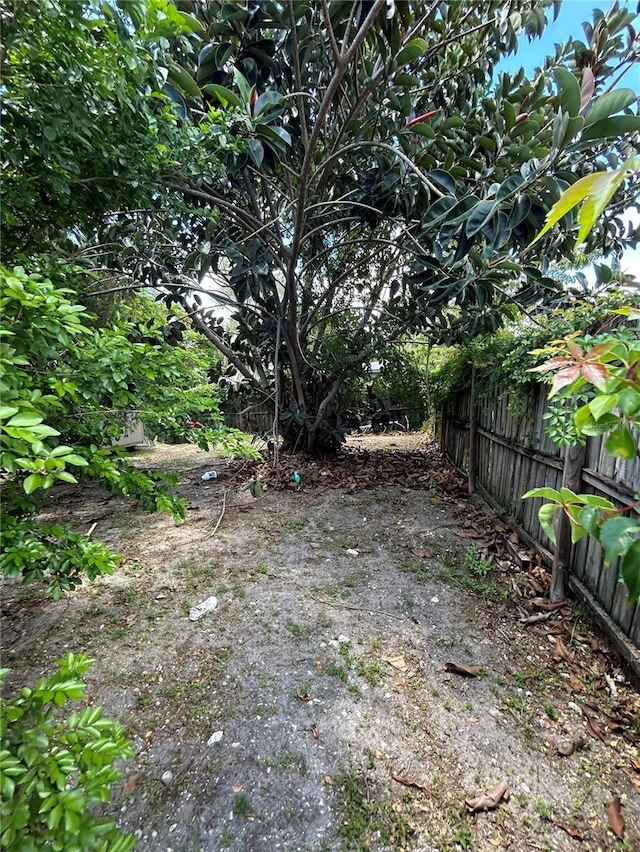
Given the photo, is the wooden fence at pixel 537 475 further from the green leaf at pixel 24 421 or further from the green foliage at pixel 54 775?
the green leaf at pixel 24 421

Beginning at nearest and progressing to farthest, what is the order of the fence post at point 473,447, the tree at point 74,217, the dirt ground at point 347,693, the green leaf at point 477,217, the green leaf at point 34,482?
the green leaf at point 34,482
the tree at point 74,217
the dirt ground at point 347,693
the green leaf at point 477,217
the fence post at point 473,447

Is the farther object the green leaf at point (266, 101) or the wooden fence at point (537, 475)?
the green leaf at point (266, 101)

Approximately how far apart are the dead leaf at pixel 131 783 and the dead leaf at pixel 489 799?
1.15m

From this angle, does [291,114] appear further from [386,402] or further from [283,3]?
[386,402]

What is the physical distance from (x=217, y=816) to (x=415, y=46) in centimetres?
Answer: 377

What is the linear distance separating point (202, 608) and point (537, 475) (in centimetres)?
246

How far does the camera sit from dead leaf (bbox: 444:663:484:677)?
1773mm

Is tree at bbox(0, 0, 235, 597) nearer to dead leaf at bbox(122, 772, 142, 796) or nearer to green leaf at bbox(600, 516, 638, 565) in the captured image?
dead leaf at bbox(122, 772, 142, 796)

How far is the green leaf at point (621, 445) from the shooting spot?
0.64 m

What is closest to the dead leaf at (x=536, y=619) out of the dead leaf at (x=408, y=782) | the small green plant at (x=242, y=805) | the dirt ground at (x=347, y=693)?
the dirt ground at (x=347, y=693)

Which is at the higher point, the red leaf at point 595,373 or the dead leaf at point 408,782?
the red leaf at point 595,373

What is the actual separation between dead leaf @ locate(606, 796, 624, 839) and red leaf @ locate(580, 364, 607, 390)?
1544mm

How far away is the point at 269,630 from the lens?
6.80 ft

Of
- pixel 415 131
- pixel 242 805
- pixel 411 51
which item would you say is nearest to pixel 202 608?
pixel 242 805
